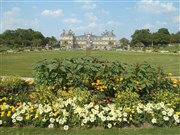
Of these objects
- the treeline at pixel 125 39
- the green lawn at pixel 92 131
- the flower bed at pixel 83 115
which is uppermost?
the treeline at pixel 125 39

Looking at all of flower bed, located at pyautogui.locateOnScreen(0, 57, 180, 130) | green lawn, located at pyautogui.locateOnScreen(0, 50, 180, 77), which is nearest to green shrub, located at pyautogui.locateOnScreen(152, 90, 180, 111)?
flower bed, located at pyautogui.locateOnScreen(0, 57, 180, 130)

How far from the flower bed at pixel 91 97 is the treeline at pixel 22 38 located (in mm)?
97767

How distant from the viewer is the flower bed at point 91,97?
5.65 metres

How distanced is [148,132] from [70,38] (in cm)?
14172

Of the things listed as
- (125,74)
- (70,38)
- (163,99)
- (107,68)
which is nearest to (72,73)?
(107,68)

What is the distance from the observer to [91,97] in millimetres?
6453

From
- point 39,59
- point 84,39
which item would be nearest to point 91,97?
point 39,59

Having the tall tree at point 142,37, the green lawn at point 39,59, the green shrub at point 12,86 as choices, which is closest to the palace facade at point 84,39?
the tall tree at point 142,37

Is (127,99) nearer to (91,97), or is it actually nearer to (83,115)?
(91,97)

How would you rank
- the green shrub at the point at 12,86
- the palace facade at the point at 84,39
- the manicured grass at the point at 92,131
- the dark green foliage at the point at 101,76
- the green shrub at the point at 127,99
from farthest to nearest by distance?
the palace facade at the point at 84,39, the green shrub at the point at 12,86, the dark green foliage at the point at 101,76, the green shrub at the point at 127,99, the manicured grass at the point at 92,131

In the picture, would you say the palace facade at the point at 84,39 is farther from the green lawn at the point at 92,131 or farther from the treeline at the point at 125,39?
the green lawn at the point at 92,131

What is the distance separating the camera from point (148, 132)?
17.8ft

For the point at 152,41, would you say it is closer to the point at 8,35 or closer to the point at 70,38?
the point at 70,38

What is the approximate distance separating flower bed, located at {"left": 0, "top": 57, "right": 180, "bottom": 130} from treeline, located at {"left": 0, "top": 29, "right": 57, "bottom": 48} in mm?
97767
